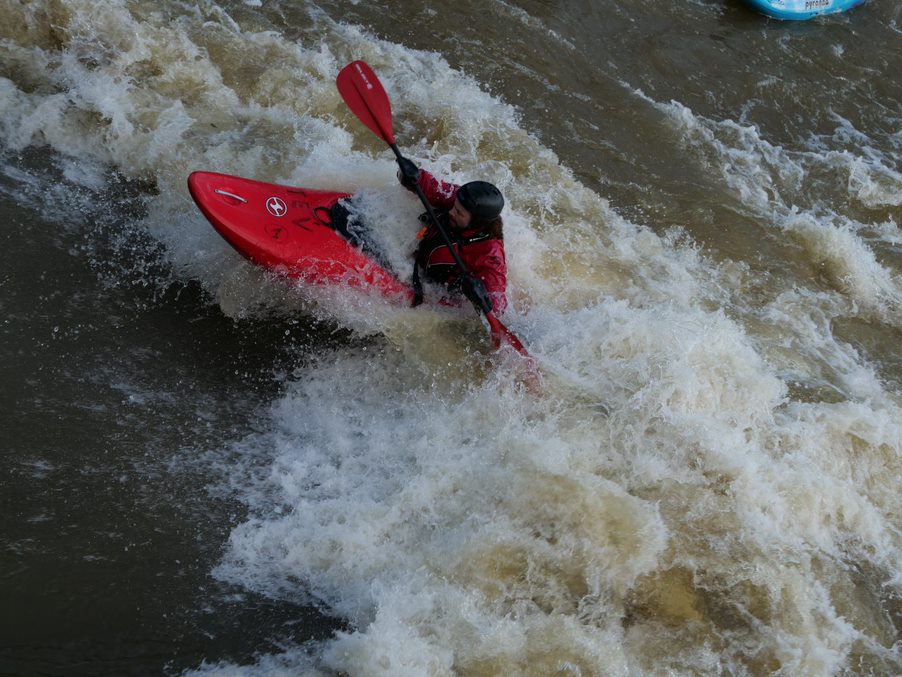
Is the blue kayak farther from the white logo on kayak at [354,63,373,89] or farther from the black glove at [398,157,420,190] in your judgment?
the black glove at [398,157,420,190]

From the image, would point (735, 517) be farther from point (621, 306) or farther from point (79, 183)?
point (79, 183)

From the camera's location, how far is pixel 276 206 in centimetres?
401

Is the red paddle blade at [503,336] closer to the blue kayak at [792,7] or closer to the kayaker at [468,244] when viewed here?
the kayaker at [468,244]

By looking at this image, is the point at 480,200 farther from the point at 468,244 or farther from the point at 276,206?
the point at 276,206

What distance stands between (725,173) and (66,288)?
184 inches

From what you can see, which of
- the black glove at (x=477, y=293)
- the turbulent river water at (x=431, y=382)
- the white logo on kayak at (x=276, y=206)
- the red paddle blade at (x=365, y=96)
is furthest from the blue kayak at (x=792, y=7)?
the white logo on kayak at (x=276, y=206)

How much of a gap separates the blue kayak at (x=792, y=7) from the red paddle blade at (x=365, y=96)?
5.07m

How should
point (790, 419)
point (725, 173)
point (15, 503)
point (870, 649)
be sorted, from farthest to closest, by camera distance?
point (725, 173), point (790, 419), point (870, 649), point (15, 503)

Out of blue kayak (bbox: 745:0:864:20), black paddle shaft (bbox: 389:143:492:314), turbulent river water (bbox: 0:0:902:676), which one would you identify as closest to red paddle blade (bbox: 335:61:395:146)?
turbulent river water (bbox: 0:0:902:676)

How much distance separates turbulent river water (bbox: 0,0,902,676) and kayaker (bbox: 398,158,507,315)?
180 millimetres

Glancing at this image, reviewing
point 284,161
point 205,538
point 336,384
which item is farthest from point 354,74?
point 205,538

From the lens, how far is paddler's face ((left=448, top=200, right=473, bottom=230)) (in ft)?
13.0

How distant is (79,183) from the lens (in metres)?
4.46

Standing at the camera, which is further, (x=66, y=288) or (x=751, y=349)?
(x=751, y=349)
